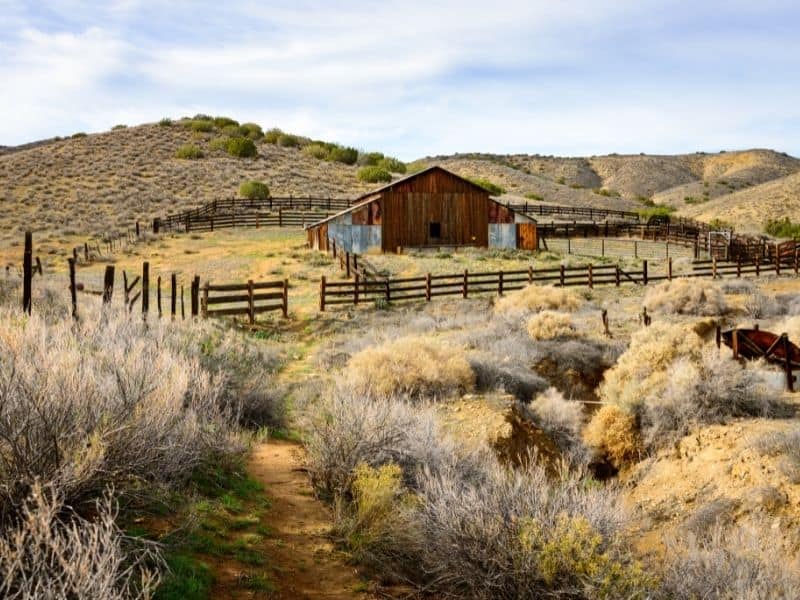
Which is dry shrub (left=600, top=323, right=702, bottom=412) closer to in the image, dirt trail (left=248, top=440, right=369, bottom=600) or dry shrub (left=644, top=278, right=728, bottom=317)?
dirt trail (left=248, top=440, right=369, bottom=600)

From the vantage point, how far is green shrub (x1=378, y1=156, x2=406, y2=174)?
8139 cm

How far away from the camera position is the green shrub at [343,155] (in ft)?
266

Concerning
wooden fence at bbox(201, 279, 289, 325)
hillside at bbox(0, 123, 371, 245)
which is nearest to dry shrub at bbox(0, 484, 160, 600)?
wooden fence at bbox(201, 279, 289, 325)

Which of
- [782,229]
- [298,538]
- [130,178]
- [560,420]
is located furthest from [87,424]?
[782,229]

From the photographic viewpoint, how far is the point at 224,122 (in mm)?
85625

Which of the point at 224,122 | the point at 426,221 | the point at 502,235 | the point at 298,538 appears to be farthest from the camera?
the point at 224,122

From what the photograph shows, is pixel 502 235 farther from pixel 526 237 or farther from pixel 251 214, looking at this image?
pixel 251 214

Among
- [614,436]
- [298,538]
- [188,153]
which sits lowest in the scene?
[614,436]

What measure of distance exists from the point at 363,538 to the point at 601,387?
10.2 metres

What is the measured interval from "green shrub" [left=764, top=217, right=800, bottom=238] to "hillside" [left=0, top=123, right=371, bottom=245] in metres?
38.9

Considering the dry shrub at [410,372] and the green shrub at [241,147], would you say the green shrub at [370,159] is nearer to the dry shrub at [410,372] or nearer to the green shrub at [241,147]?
the green shrub at [241,147]

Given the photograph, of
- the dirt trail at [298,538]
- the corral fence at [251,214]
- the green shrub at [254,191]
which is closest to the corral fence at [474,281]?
the dirt trail at [298,538]

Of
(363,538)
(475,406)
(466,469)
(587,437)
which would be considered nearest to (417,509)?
(363,538)

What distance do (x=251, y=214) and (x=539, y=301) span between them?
112 feet
